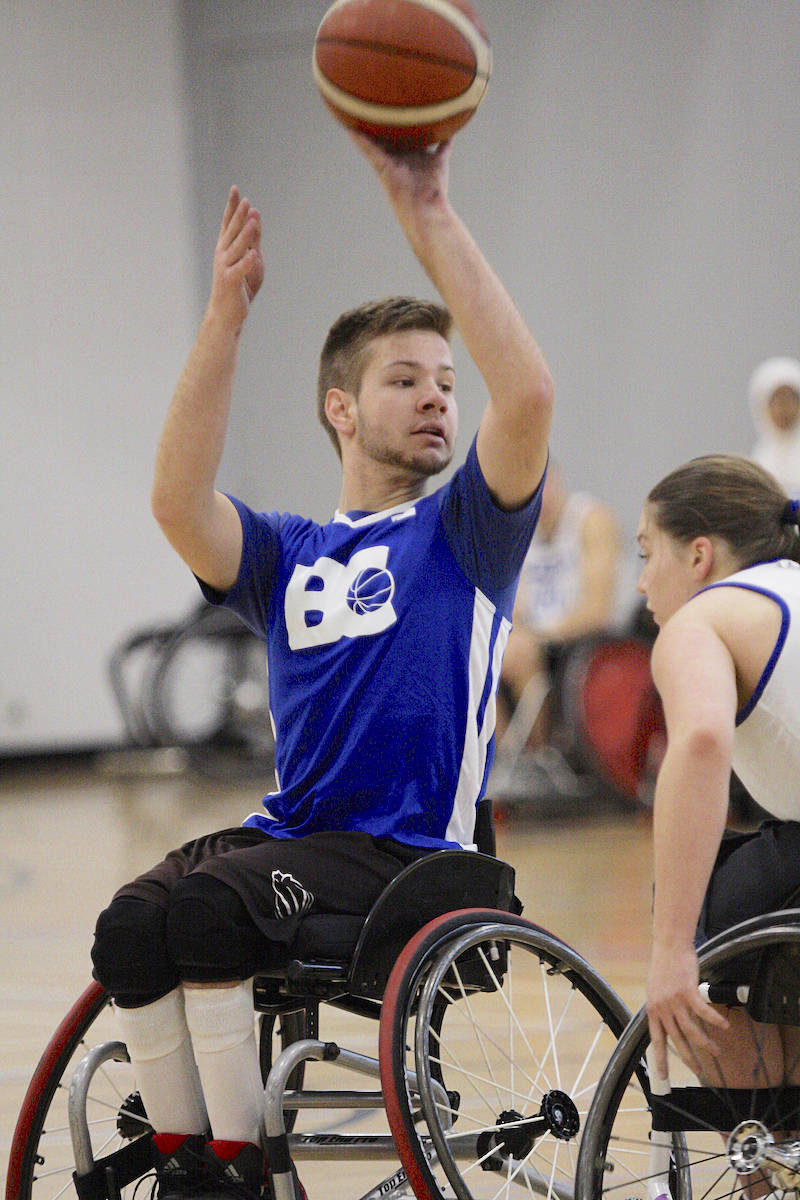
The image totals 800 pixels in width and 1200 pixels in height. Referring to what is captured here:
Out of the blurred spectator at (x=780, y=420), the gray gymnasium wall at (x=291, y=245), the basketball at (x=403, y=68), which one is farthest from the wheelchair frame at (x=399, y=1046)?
the gray gymnasium wall at (x=291, y=245)

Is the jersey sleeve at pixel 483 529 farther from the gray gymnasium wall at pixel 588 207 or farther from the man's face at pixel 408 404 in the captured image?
the gray gymnasium wall at pixel 588 207

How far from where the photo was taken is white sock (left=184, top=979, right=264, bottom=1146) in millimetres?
1583

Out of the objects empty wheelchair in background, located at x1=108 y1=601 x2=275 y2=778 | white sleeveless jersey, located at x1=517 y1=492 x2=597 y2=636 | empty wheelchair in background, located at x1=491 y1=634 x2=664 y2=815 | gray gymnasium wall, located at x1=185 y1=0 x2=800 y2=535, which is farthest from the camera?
gray gymnasium wall, located at x1=185 y1=0 x2=800 y2=535

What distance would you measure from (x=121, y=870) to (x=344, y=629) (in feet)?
9.20

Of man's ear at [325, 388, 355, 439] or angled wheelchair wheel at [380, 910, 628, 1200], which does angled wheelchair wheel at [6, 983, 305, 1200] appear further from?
man's ear at [325, 388, 355, 439]

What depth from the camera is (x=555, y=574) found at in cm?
556

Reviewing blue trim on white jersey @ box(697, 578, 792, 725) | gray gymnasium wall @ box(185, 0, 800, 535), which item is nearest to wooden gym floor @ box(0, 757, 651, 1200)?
blue trim on white jersey @ box(697, 578, 792, 725)

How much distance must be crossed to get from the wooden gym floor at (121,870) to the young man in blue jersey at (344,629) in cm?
61

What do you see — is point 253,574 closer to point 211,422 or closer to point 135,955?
point 211,422

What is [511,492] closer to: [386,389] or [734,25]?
[386,389]

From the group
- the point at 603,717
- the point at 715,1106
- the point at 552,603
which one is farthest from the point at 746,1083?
the point at 552,603

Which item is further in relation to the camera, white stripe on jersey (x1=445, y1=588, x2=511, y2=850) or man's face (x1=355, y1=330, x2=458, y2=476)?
man's face (x1=355, y1=330, x2=458, y2=476)

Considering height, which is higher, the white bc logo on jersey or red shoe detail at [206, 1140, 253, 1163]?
the white bc logo on jersey

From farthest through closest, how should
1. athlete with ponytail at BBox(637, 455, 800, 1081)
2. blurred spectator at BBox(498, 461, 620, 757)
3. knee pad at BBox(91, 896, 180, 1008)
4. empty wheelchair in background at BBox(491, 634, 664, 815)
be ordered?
1. blurred spectator at BBox(498, 461, 620, 757)
2. empty wheelchair in background at BBox(491, 634, 664, 815)
3. knee pad at BBox(91, 896, 180, 1008)
4. athlete with ponytail at BBox(637, 455, 800, 1081)
